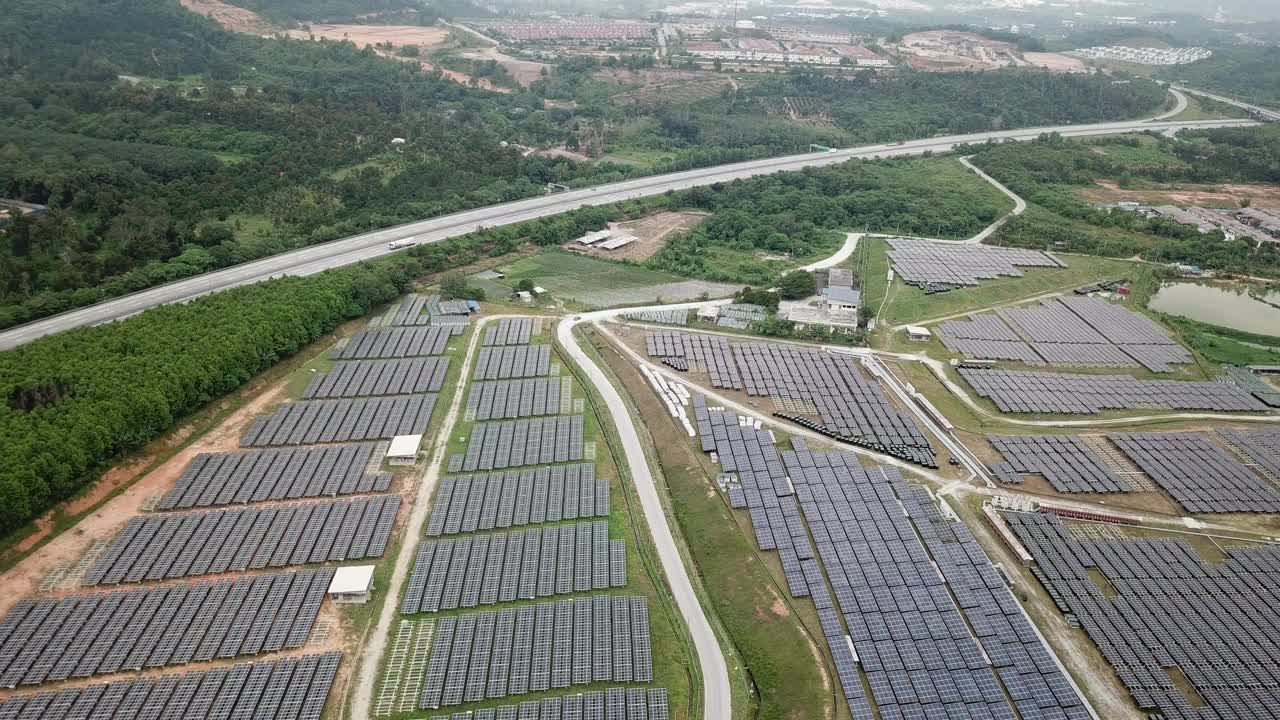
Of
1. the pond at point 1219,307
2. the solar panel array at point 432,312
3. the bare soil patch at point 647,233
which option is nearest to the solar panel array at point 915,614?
the solar panel array at point 432,312

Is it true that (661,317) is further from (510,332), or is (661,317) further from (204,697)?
(204,697)

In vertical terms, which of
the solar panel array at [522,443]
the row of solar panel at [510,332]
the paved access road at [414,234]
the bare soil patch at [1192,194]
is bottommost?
the solar panel array at [522,443]

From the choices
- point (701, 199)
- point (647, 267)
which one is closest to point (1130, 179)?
point (701, 199)

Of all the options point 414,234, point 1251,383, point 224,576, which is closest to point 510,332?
point 414,234

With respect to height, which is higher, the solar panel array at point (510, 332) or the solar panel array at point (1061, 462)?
the solar panel array at point (510, 332)

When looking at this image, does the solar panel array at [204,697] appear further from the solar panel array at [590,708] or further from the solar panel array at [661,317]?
the solar panel array at [661,317]

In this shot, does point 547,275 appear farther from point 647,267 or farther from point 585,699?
point 585,699
